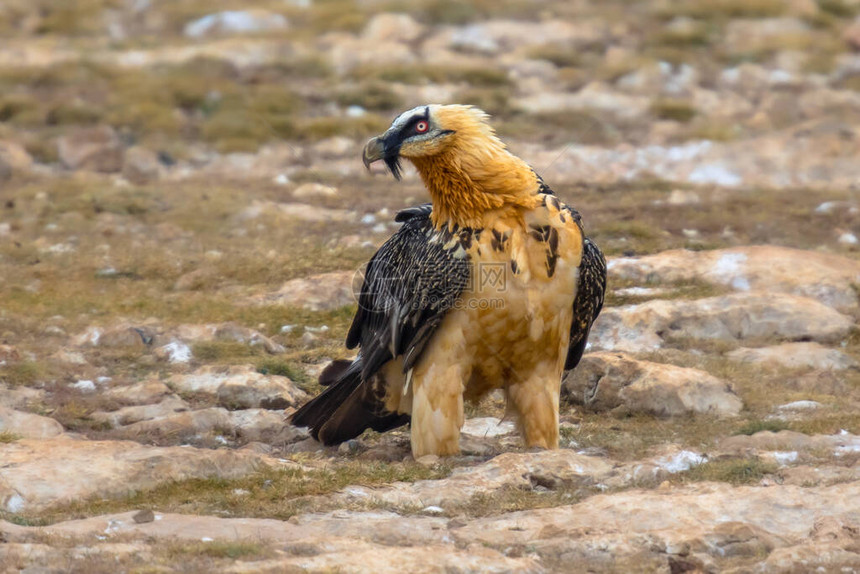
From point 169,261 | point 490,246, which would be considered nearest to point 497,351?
point 490,246

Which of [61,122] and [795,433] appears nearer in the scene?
[795,433]

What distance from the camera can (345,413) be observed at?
996 cm

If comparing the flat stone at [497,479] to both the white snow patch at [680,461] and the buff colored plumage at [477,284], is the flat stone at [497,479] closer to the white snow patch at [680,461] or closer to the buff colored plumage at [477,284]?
the white snow patch at [680,461]

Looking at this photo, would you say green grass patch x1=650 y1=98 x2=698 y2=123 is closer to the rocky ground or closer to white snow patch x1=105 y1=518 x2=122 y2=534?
the rocky ground

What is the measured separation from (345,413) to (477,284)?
175 centimetres

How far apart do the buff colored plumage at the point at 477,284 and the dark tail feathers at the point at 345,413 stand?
371 mm

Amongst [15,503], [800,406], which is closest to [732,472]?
[800,406]

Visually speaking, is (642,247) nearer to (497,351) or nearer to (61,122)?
(497,351)

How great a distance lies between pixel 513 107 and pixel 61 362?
13.0 m

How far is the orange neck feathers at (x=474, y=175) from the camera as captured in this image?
29.4 feet

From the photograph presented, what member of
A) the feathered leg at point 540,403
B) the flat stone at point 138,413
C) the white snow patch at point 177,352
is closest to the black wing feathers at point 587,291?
the feathered leg at point 540,403

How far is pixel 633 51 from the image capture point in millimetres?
27031

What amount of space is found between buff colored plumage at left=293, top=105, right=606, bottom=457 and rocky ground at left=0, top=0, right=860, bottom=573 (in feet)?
1.52

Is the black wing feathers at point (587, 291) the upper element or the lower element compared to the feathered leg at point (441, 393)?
upper
